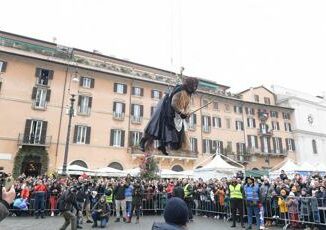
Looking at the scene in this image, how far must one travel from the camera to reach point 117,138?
31.8 meters

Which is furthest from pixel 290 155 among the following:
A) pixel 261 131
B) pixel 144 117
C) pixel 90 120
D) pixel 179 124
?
pixel 179 124

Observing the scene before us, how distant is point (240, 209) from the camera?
1228 cm

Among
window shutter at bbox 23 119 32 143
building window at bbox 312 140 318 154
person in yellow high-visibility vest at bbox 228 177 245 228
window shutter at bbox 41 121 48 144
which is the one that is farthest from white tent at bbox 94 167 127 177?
building window at bbox 312 140 318 154

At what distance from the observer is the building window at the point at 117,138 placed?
31.5m

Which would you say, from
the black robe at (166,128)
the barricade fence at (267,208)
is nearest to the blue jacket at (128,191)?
the barricade fence at (267,208)

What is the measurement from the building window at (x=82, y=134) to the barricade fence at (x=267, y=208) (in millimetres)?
14310

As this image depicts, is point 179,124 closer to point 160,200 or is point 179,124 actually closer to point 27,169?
point 160,200

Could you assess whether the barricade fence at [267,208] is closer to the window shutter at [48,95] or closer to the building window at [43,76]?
the window shutter at [48,95]

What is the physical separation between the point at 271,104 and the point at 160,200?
35.3 meters

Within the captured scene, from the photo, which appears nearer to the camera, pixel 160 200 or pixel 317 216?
pixel 317 216

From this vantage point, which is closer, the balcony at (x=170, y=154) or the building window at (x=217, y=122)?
the balcony at (x=170, y=154)

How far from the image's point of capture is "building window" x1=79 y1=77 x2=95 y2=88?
3139cm

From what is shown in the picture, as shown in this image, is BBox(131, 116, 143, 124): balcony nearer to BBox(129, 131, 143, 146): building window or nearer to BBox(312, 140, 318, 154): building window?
BBox(129, 131, 143, 146): building window

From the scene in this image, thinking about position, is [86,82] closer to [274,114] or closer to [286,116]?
[274,114]
